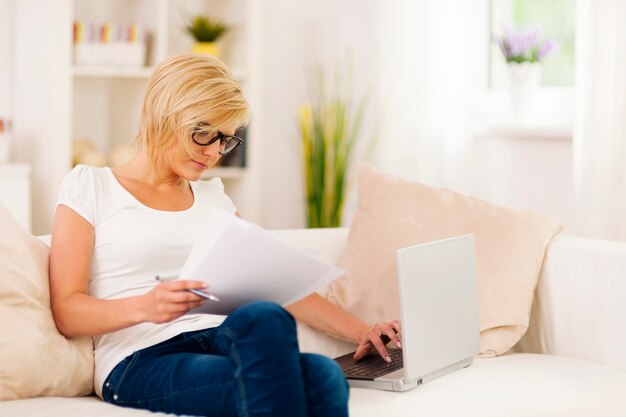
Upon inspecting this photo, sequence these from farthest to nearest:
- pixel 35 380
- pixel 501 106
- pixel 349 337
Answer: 1. pixel 501 106
2. pixel 349 337
3. pixel 35 380

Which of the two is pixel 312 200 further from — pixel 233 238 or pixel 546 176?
pixel 233 238

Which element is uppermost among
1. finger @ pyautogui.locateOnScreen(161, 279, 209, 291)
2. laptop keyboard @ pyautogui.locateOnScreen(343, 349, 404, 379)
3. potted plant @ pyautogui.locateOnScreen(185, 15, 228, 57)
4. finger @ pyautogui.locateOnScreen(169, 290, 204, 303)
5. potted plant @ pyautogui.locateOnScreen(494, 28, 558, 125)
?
potted plant @ pyautogui.locateOnScreen(185, 15, 228, 57)

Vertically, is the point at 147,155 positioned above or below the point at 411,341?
above

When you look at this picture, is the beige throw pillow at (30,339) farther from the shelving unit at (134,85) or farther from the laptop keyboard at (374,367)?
the shelving unit at (134,85)

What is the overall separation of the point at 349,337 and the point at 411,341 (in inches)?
11.7

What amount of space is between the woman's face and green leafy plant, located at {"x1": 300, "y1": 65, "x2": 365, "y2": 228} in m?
2.19

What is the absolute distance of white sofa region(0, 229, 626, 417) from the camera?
177 cm

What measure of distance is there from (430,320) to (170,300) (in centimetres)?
58

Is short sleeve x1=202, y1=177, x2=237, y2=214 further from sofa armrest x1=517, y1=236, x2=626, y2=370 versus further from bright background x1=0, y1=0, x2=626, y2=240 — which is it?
bright background x1=0, y1=0, x2=626, y2=240

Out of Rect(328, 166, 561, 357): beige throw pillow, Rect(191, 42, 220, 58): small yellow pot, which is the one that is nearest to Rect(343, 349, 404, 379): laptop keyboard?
Rect(328, 166, 561, 357): beige throw pillow

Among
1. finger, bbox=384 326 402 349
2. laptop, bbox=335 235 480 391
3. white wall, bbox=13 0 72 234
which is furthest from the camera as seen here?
white wall, bbox=13 0 72 234

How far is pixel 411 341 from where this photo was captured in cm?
181

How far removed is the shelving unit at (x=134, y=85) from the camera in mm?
4074

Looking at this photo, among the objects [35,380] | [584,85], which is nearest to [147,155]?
[35,380]
